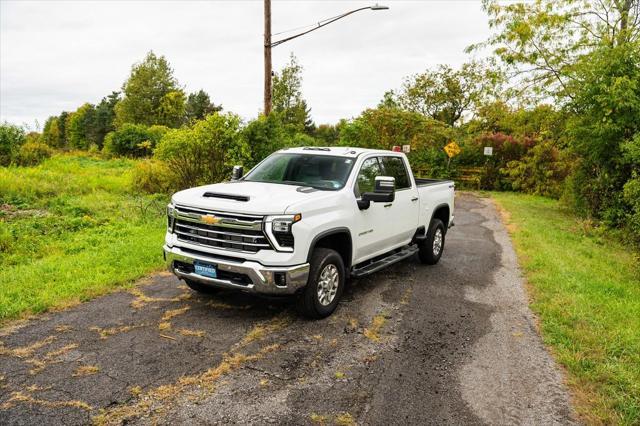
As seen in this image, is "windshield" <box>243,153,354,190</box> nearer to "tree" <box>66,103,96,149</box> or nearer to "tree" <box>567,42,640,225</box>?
"tree" <box>567,42,640,225</box>

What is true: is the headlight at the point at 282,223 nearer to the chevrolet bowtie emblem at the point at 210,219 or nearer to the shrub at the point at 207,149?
the chevrolet bowtie emblem at the point at 210,219

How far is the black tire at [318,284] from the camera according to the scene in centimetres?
511

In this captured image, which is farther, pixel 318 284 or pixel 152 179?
pixel 152 179

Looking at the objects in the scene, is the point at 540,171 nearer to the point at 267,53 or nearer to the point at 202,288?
the point at 267,53

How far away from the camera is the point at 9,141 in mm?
18281

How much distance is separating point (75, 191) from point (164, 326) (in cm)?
1088

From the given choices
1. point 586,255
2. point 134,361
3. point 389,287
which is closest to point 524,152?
point 586,255

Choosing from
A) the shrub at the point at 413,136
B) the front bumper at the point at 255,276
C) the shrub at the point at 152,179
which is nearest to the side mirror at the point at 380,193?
the front bumper at the point at 255,276

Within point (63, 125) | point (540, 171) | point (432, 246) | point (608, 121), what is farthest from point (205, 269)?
point (63, 125)

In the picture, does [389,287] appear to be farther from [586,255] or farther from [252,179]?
[586,255]

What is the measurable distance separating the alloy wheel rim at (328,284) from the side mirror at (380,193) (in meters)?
0.91

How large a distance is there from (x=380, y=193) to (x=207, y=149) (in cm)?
772

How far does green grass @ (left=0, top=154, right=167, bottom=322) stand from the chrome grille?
6.03 ft

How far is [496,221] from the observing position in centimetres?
1437
